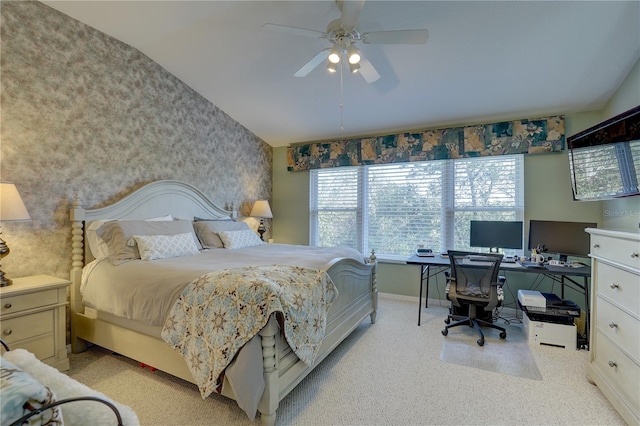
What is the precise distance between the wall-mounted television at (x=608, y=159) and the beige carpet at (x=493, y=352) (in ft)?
4.86

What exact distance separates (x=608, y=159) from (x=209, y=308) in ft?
10.2

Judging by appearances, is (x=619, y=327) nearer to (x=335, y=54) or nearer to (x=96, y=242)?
(x=335, y=54)

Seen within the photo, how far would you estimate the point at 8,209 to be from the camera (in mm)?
2043

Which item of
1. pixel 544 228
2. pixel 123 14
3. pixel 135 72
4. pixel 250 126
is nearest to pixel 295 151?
pixel 250 126

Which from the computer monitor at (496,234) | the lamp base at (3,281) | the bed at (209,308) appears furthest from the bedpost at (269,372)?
the computer monitor at (496,234)

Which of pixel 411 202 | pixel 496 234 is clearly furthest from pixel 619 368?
pixel 411 202

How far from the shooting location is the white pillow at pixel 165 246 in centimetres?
257

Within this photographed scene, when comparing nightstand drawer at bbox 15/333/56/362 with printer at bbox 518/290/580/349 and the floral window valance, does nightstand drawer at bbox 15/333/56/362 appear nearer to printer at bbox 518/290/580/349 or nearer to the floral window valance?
the floral window valance

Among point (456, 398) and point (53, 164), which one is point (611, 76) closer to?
point (456, 398)

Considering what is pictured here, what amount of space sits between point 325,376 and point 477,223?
250 centimetres

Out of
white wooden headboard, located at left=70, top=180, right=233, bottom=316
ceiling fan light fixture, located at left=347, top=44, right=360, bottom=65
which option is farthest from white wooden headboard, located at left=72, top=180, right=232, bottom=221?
ceiling fan light fixture, located at left=347, top=44, right=360, bottom=65

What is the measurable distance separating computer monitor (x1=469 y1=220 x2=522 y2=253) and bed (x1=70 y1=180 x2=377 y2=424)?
132cm

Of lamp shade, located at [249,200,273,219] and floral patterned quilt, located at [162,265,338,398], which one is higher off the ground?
lamp shade, located at [249,200,273,219]

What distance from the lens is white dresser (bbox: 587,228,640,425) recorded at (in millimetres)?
1663
